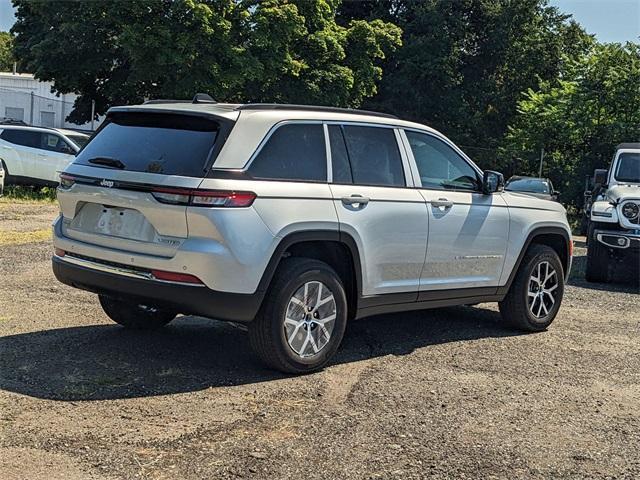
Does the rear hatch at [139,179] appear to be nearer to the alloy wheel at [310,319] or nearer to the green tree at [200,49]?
the alloy wheel at [310,319]

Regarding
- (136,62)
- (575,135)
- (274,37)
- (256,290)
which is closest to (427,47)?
(575,135)

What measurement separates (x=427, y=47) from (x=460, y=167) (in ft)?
111

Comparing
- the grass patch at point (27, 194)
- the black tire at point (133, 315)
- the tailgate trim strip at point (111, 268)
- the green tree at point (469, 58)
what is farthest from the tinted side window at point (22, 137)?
the green tree at point (469, 58)

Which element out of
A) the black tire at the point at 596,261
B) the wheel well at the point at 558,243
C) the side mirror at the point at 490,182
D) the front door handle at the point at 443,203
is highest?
the side mirror at the point at 490,182

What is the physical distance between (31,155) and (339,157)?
1443 centimetres

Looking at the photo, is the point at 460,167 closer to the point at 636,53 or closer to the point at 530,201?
the point at 530,201

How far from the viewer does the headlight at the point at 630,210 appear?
10492 millimetres

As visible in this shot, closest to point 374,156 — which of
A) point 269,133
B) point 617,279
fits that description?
point 269,133

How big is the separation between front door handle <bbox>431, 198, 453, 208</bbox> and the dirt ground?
1.19m

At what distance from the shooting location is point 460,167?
22.4ft

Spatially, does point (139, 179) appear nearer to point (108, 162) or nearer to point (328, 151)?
point (108, 162)

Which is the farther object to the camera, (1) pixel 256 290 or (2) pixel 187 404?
(1) pixel 256 290

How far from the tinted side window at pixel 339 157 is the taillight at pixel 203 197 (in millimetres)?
920

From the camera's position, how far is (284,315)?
5270 millimetres
